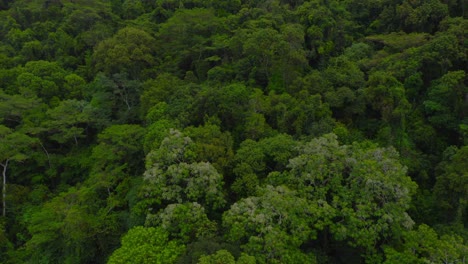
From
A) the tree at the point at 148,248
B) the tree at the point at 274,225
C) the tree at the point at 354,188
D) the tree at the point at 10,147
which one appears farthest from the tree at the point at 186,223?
the tree at the point at 10,147

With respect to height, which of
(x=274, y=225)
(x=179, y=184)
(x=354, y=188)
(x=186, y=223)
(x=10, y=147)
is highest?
(x=354, y=188)

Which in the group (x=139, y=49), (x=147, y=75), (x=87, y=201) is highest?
(x=139, y=49)

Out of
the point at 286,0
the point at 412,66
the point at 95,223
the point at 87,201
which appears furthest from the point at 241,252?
the point at 286,0

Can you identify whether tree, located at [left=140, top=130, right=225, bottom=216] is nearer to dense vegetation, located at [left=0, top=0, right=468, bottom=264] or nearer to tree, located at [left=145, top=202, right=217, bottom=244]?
dense vegetation, located at [left=0, top=0, right=468, bottom=264]

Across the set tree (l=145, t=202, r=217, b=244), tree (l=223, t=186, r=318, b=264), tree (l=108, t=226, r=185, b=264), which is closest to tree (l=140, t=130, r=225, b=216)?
tree (l=145, t=202, r=217, b=244)

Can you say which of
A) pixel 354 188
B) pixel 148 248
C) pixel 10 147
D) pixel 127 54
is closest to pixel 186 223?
pixel 148 248

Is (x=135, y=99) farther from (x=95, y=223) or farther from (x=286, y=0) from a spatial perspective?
(x=286, y=0)

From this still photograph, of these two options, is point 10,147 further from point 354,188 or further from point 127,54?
point 354,188

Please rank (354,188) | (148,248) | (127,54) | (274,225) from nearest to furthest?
(274,225) → (148,248) → (354,188) → (127,54)

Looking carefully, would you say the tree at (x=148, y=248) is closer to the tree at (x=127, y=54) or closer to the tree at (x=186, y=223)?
the tree at (x=186, y=223)
